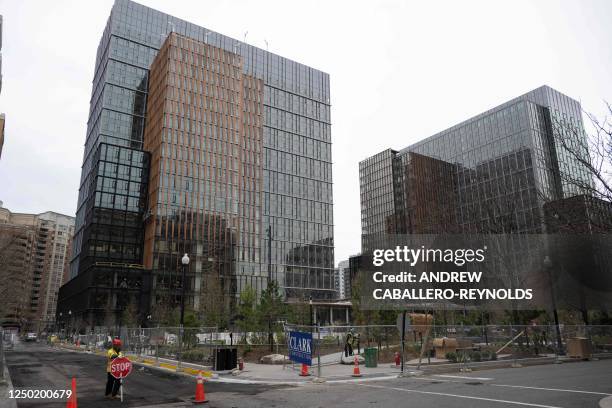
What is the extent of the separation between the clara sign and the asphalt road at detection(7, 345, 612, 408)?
1.70m

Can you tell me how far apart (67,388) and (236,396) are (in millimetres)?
6697

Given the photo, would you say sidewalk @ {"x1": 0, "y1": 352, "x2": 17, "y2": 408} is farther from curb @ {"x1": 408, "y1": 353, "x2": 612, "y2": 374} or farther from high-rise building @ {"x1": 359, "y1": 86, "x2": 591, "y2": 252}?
high-rise building @ {"x1": 359, "y1": 86, "x2": 591, "y2": 252}

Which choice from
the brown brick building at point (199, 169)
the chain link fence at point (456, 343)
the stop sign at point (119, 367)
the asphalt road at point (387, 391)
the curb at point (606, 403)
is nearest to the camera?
the curb at point (606, 403)

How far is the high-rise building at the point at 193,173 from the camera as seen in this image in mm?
92688

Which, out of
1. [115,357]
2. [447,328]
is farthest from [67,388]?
[447,328]

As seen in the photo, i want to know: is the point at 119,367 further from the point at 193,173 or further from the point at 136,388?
the point at 193,173

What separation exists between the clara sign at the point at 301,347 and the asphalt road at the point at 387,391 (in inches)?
67.0

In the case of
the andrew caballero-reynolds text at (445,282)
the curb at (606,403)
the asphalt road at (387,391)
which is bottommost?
the asphalt road at (387,391)

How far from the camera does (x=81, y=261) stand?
101 metres

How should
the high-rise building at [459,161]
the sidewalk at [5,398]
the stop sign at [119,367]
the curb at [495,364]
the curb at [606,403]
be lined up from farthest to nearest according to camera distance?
the high-rise building at [459,161] → the curb at [495,364] → the stop sign at [119,367] → the sidewalk at [5,398] → the curb at [606,403]

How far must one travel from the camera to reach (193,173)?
318 ft

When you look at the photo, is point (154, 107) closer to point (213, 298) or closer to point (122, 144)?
point (122, 144)

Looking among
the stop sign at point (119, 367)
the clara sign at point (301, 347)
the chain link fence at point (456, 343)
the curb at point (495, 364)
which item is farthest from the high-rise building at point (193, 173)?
the stop sign at point (119, 367)

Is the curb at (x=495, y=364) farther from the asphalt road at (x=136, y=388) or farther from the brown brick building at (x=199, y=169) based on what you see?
the brown brick building at (x=199, y=169)
